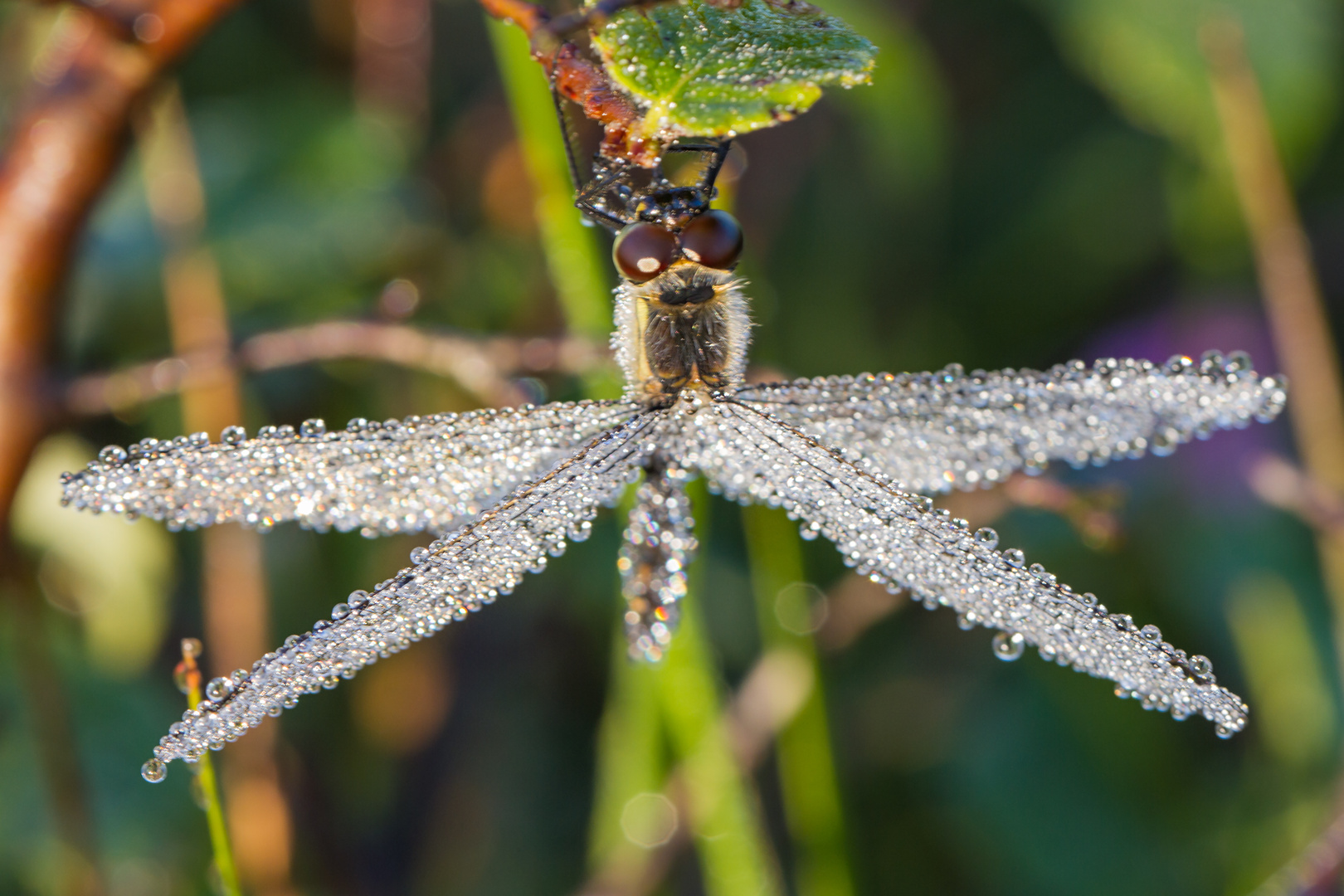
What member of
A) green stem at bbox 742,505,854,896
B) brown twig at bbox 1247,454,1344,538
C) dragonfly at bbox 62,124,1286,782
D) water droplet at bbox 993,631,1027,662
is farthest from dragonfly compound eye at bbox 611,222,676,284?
brown twig at bbox 1247,454,1344,538

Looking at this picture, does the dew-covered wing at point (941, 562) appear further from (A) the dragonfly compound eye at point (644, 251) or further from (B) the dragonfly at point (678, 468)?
(A) the dragonfly compound eye at point (644, 251)

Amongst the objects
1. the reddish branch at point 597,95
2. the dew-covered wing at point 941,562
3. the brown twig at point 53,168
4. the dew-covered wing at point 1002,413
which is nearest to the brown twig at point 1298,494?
the dew-covered wing at point 1002,413

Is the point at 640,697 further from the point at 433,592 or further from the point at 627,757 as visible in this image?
the point at 433,592

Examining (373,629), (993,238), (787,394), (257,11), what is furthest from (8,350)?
(993,238)

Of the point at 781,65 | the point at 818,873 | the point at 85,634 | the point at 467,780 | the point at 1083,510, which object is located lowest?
the point at 467,780

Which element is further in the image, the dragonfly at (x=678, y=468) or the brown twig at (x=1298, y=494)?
the brown twig at (x=1298, y=494)

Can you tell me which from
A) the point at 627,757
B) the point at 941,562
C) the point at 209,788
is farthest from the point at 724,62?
the point at 627,757

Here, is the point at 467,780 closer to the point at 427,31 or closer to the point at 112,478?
the point at 112,478
